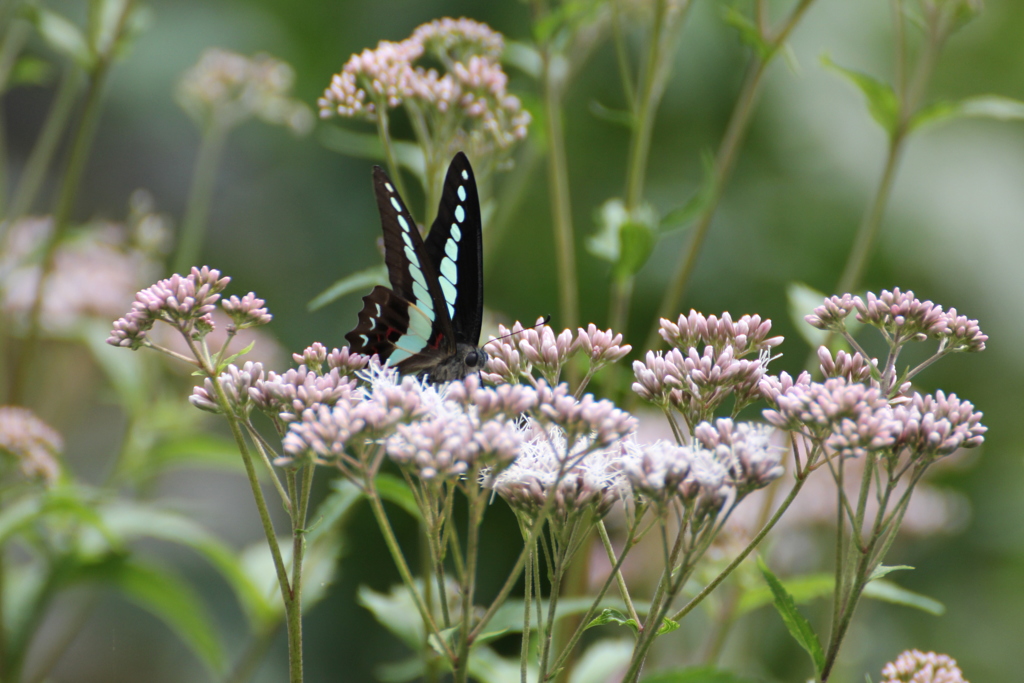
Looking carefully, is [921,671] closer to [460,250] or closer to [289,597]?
[289,597]

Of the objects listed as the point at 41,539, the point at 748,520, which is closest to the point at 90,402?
the point at 41,539

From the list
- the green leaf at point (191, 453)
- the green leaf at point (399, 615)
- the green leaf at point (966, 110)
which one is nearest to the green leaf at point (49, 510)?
the green leaf at point (191, 453)

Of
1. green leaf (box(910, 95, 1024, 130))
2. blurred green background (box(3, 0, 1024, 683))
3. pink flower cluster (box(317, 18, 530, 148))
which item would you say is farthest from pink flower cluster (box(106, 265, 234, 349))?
Result: blurred green background (box(3, 0, 1024, 683))

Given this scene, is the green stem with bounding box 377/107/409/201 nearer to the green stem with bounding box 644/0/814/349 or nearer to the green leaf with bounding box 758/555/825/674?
the green stem with bounding box 644/0/814/349

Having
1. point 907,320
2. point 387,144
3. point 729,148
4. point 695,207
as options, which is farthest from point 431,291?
point 907,320

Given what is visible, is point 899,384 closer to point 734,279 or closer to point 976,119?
point 734,279

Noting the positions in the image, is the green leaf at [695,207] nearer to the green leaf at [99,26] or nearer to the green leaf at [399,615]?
the green leaf at [399,615]
